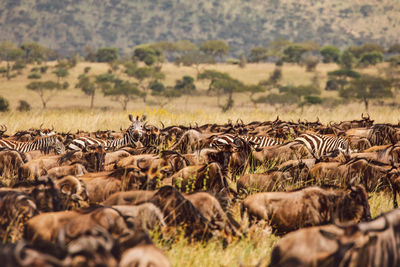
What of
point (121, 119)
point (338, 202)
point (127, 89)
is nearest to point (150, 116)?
point (121, 119)

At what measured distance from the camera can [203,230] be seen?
14.7 feet

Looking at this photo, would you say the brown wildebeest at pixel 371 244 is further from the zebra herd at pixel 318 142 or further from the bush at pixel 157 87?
the bush at pixel 157 87

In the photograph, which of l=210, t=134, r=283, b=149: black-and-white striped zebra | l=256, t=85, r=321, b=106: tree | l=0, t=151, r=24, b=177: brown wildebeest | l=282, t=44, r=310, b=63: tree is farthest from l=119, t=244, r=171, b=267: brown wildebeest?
l=282, t=44, r=310, b=63: tree

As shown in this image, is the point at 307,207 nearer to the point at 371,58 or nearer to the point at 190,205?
the point at 190,205

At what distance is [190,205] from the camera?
4547 mm

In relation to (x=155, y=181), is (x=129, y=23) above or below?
above

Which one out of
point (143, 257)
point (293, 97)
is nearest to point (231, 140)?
point (143, 257)

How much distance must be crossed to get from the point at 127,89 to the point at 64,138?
127ft

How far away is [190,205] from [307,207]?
1381mm

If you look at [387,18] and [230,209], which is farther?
[387,18]

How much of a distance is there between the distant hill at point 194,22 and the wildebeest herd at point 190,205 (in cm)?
16394

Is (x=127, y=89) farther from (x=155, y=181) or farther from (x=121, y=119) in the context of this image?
(x=155, y=181)

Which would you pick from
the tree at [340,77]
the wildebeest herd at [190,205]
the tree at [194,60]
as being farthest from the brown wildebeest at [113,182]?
the tree at [194,60]

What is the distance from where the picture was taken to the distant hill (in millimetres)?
170125
